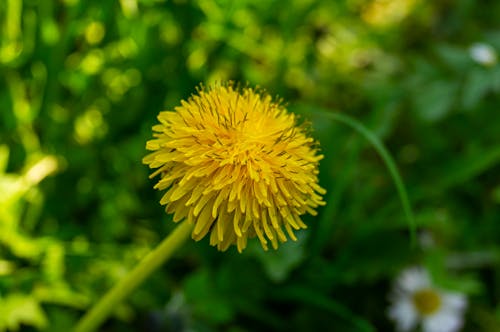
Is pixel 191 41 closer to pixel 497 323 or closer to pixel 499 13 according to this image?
pixel 497 323

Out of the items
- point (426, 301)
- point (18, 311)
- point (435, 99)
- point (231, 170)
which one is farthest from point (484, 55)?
point (18, 311)

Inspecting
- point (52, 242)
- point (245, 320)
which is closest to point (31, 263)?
point (52, 242)

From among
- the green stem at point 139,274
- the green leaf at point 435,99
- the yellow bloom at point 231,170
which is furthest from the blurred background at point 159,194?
the yellow bloom at point 231,170

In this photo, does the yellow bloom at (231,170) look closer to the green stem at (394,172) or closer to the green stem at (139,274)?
the green stem at (139,274)

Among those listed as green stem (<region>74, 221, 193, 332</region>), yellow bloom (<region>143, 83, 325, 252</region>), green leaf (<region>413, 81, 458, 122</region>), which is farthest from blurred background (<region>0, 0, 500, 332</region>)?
yellow bloom (<region>143, 83, 325, 252</region>)

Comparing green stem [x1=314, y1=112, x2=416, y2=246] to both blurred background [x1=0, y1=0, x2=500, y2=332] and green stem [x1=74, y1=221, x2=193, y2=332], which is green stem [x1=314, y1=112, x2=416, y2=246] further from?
green stem [x1=74, y1=221, x2=193, y2=332]

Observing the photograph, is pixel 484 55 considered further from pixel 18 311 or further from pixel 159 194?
pixel 18 311
